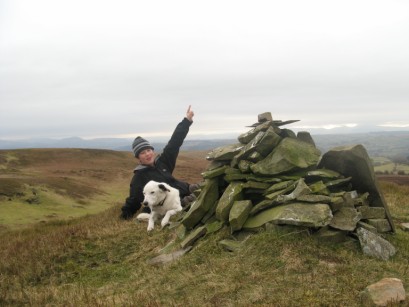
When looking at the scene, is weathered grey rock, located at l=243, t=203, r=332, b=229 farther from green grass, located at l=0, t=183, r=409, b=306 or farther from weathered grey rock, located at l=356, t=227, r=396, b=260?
weathered grey rock, located at l=356, t=227, r=396, b=260

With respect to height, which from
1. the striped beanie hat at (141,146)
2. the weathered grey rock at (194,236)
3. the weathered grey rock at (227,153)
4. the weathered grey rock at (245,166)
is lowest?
the weathered grey rock at (194,236)

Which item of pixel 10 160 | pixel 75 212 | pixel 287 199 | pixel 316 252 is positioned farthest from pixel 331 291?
pixel 10 160

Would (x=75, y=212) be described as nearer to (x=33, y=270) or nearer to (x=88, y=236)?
(x=88, y=236)

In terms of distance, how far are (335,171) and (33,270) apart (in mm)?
8464

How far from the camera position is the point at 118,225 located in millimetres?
13148

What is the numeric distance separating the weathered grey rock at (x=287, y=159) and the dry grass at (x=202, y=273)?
1.96 meters

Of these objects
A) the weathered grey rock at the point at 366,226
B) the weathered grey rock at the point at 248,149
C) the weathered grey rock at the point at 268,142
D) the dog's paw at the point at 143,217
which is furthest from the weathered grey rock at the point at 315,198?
the dog's paw at the point at 143,217

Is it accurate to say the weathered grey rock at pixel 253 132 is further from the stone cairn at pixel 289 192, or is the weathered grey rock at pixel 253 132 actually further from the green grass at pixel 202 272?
the green grass at pixel 202 272

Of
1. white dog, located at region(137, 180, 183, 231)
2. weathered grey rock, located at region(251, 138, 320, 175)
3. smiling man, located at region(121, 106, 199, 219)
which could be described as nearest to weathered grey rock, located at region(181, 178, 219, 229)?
weathered grey rock, located at region(251, 138, 320, 175)

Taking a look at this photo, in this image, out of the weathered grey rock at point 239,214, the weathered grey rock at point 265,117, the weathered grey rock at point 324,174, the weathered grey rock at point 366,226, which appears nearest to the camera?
the weathered grey rock at point 366,226

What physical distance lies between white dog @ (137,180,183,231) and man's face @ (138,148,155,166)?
1571mm

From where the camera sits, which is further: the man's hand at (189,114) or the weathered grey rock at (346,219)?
the man's hand at (189,114)

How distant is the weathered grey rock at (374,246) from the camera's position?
7.32 metres

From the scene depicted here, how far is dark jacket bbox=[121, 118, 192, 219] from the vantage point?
13734mm
